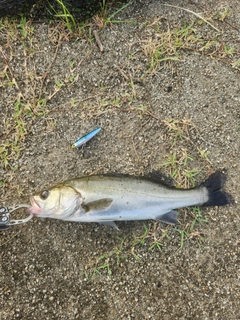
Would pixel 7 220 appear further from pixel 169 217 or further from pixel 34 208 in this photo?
pixel 169 217

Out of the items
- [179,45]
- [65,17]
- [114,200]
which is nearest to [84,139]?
[114,200]

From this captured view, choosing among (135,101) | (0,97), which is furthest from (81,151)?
(0,97)

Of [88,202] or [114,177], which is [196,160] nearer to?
[114,177]

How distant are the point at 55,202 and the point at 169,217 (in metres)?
1.17

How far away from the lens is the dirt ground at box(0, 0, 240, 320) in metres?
3.59

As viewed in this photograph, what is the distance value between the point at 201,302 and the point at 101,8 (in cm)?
340

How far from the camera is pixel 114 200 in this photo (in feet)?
10.8

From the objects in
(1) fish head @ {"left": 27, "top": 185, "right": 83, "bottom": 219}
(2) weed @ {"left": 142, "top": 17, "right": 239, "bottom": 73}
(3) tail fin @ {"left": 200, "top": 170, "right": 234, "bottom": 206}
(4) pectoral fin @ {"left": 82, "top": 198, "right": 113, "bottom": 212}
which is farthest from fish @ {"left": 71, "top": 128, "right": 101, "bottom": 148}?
(3) tail fin @ {"left": 200, "top": 170, "right": 234, "bottom": 206}

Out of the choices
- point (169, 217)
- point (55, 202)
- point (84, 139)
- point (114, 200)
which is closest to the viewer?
point (55, 202)

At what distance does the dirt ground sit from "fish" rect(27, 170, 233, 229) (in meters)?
0.25

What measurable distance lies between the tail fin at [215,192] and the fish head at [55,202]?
1.36 metres

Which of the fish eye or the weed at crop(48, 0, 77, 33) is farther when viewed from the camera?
the weed at crop(48, 0, 77, 33)

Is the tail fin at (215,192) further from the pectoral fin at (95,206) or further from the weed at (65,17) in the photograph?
the weed at (65,17)

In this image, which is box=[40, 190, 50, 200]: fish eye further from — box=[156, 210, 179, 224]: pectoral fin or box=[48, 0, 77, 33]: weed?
box=[48, 0, 77, 33]: weed
